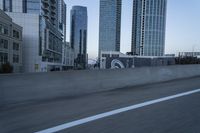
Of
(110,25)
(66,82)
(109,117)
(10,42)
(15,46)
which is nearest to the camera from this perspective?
(109,117)

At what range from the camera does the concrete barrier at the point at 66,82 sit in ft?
25.5

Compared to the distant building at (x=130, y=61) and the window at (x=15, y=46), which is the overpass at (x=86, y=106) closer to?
the distant building at (x=130, y=61)

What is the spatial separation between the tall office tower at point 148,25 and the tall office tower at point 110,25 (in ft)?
70.1

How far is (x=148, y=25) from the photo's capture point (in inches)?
5221

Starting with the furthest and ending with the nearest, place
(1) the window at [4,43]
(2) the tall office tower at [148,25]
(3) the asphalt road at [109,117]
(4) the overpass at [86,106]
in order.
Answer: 1. (2) the tall office tower at [148,25]
2. (1) the window at [4,43]
3. (4) the overpass at [86,106]
4. (3) the asphalt road at [109,117]

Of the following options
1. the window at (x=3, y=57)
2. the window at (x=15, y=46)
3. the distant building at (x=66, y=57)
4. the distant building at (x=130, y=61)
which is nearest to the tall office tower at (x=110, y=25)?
the distant building at (x=66, y=57)

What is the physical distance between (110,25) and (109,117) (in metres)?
157

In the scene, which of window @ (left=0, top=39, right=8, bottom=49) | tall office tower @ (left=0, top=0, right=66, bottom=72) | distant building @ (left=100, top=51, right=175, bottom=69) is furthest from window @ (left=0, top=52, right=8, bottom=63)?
distant building @ (left=100, top=51, right=175, bottom=69)

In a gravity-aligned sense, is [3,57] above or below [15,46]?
below

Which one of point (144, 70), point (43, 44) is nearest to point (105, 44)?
point (43, 44)

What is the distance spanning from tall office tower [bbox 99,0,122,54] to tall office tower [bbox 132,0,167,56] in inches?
842

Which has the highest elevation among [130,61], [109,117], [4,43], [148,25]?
[148,25]

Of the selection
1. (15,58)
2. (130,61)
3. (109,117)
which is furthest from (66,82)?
(130,61)

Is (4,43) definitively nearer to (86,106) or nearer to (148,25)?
(86,106)
